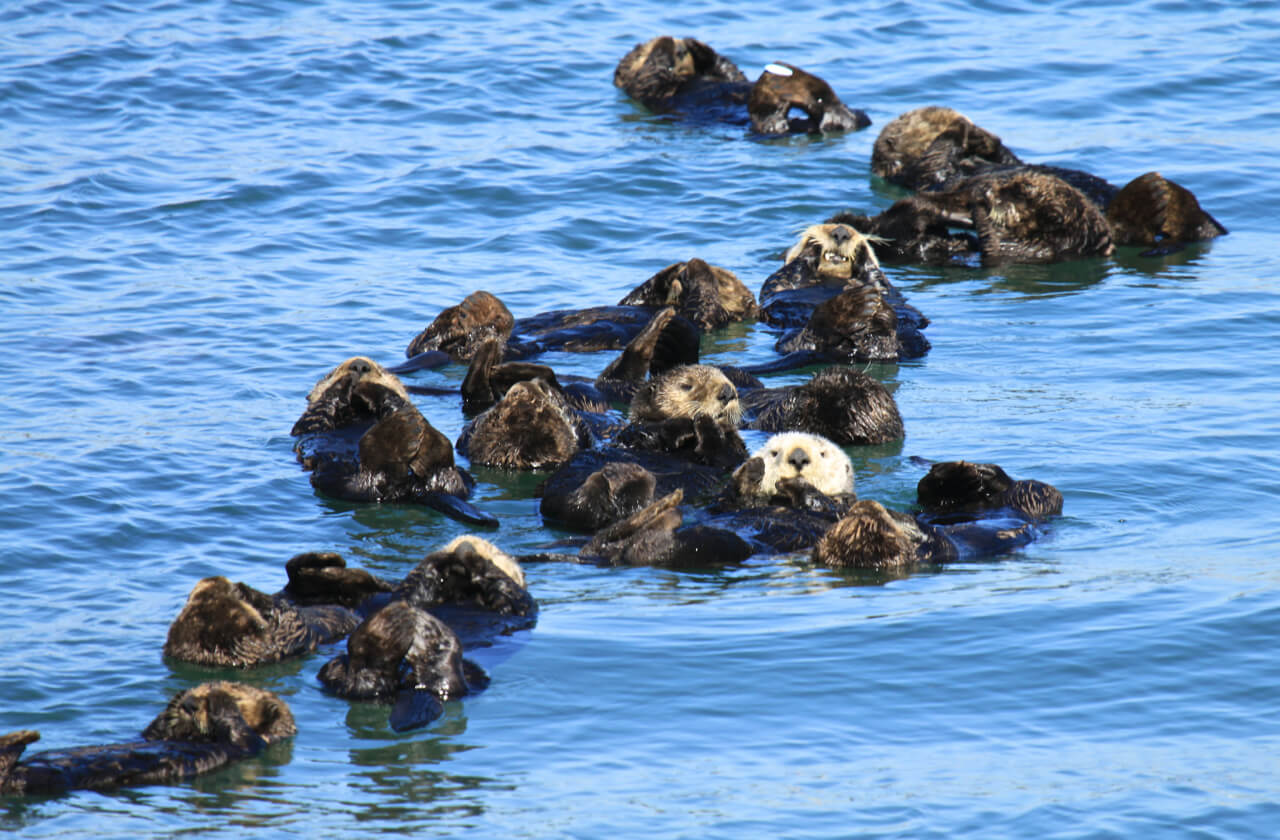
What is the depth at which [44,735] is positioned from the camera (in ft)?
14.6

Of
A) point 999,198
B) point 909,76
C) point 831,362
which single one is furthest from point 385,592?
point 909,76

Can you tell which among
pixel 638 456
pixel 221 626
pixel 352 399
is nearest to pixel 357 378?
pixel 352 399

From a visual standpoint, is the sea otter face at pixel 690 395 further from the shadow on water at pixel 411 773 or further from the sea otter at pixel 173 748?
the sea otter at pixel 173 748

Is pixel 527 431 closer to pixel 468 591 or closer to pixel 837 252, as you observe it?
pixel 468 591

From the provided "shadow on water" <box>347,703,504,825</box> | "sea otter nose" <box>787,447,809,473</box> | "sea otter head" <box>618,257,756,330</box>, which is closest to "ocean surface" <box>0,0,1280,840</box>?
"shadow on water" <box>347,703,504,825</box>

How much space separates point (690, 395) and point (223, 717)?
11.8ft

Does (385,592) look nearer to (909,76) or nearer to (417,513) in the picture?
(417,513)

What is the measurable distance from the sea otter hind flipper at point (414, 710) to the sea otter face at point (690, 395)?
10.1ft

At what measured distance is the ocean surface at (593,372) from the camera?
421cm

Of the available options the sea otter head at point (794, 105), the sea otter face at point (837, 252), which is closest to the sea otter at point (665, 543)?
the sea otter face at point (837, 252)

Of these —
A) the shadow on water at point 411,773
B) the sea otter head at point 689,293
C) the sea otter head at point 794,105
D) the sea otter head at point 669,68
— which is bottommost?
the shadow on water at point 411,773

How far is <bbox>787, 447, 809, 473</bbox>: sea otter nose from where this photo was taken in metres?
6.34

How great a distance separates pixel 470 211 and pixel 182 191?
7.94ft

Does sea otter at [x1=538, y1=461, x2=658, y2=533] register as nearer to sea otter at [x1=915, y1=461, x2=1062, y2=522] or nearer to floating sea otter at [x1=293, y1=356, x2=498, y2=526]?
floating sea otter at [x1=293, y1=356, x2=498, y2=526]
